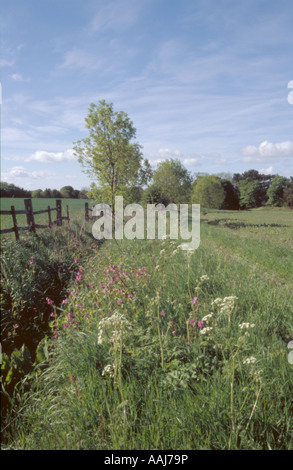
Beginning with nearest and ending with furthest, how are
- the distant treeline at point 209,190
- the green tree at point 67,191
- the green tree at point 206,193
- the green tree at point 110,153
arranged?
the green tree at point 110,153 → the distant treeline at point 209,190 → the green tree at point 206,193 → the green tree at point 67,191

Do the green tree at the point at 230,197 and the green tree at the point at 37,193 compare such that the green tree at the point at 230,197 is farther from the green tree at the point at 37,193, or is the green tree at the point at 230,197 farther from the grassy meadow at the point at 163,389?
the grassy meadow at the point at 163,389

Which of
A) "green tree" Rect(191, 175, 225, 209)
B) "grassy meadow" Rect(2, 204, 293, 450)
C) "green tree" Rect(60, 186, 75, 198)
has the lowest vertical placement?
"grassy meadow" Rect(2, 204, 293, 450)

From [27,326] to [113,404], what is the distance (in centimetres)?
319

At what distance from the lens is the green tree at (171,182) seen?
32284mm

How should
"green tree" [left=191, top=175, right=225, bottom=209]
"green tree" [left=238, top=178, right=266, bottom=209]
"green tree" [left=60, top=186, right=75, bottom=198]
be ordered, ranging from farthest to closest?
"green tree" [left=60, top=186, right=75, bottom=198] < "green tree" [left=238, top=178, right=266, bottom=209] < "green tree" [left=191, top=175, right=225, bottom=209]

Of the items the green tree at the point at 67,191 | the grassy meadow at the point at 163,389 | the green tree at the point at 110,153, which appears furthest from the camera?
the green tree at the point at 67,191

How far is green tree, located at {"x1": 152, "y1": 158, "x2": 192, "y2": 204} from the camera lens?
106 ft

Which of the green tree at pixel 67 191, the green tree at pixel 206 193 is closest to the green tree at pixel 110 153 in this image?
the green tree at pixel 206 193

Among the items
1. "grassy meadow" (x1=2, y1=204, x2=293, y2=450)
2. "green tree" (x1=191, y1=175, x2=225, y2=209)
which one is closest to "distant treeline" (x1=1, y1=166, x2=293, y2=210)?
"green tree" (x1=191, y1=175, x2=225, y2=209)

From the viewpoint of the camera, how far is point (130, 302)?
164 inches

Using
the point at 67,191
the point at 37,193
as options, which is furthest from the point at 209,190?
the point at 37,193

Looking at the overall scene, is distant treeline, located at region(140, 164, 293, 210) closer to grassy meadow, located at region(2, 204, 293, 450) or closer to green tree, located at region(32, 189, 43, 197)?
grassy meadow, located at region(2, 204, 293, 450)
